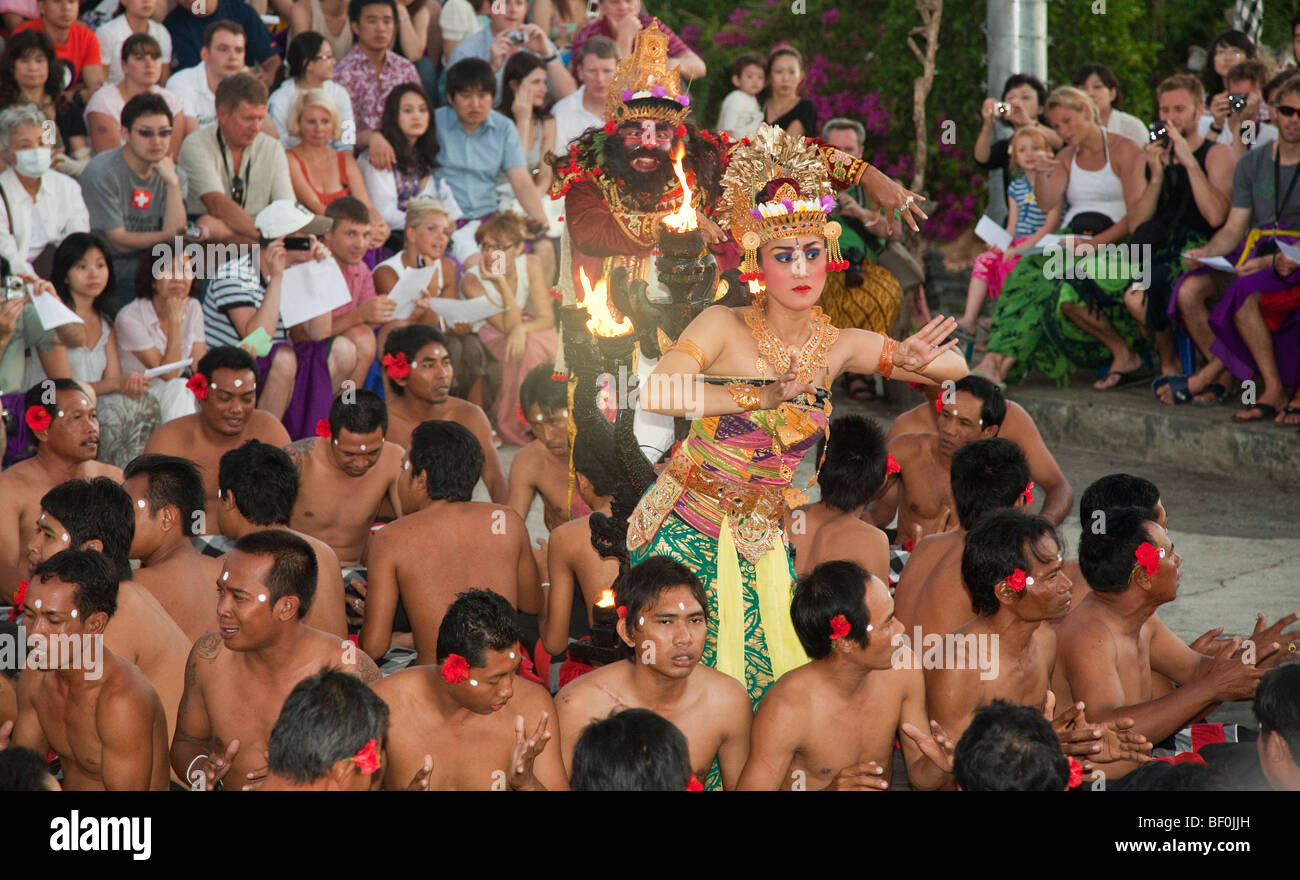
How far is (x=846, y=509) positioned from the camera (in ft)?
16.5

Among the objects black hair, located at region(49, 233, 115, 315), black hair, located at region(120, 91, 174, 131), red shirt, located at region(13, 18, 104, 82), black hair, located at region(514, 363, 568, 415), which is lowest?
black hair, located at region(514, 363, 568, 415)

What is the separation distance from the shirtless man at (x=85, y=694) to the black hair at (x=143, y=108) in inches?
156

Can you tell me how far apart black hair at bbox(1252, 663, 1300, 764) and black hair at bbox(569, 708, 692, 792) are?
1.22 meters

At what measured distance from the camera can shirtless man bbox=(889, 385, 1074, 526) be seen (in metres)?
5.76

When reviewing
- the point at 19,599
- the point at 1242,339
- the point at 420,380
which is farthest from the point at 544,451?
the point at 1242,339

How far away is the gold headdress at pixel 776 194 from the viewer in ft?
13.0

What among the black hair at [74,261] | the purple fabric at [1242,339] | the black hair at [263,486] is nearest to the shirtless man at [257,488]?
the black hair at [263,486]

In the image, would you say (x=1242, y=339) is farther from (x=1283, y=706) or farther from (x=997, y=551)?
(x=1283, y=706)

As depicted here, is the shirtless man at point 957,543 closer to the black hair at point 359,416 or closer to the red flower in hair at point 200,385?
the black hair at point 359,416

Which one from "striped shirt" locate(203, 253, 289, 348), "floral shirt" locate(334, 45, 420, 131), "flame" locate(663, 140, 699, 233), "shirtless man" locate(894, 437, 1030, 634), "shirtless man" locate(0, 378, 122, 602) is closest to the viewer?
"flame" locate(663, 140, 699, 233)

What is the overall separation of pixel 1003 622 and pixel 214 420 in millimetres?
3243

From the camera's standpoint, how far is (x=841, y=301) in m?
8.84

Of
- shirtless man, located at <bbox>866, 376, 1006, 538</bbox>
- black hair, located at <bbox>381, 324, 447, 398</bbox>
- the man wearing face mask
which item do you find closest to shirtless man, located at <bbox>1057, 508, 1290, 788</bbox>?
shirtless man, located at <bbox>866, 376, 1006, 538</bbox>

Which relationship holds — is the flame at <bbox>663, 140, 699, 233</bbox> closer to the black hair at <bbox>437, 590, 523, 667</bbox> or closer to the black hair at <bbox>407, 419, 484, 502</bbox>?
the black hair at <bbox>407, 419, 484, 502</bbox>
